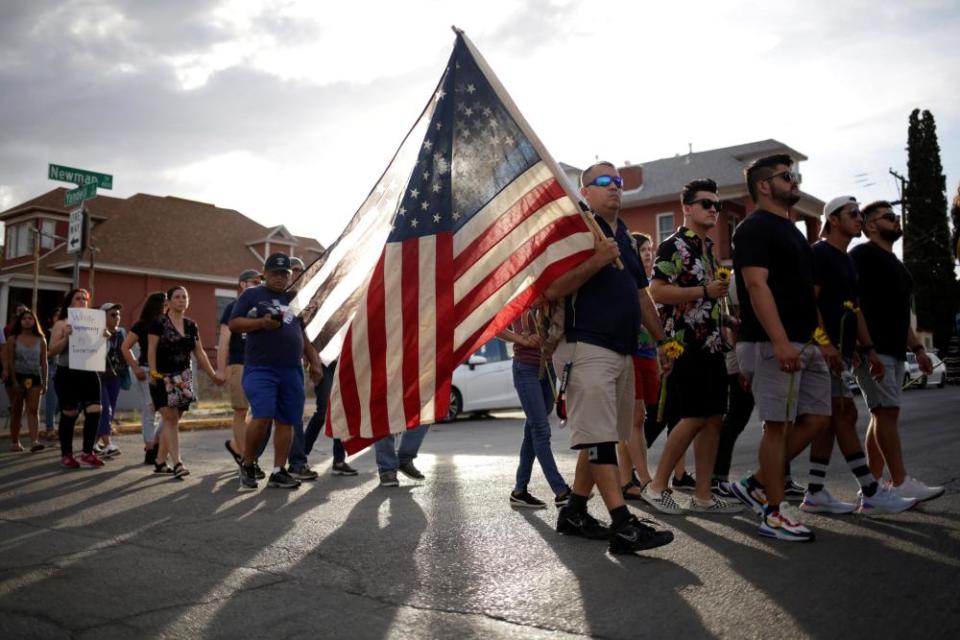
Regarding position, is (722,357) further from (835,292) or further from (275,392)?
(275,392)

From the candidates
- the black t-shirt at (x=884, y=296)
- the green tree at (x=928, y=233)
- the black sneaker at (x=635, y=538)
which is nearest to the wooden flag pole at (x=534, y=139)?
the black sneaker at (x=635, y=538)

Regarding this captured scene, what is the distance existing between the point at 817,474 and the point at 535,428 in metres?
2.00

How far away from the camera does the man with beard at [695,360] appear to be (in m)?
5.78

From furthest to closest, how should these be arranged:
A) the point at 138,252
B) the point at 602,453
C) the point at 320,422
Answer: the point at 138,252 < the point at 320,422 < the point at 602,453

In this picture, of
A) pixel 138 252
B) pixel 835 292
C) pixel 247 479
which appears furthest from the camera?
pixel 138 252

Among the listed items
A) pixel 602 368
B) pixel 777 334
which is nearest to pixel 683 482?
pixel 777 334

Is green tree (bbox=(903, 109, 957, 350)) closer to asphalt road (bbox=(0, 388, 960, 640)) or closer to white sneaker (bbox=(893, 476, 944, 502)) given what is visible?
white sneaker (bbox=(893, 476, 944, 502))

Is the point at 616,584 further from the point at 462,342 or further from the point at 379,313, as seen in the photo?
the point at 379,313

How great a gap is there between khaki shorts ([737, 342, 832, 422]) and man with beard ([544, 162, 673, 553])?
2.54 ft

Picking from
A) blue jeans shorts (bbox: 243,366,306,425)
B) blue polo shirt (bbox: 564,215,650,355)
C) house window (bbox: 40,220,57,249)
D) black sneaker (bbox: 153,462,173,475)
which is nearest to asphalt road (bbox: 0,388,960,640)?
blue jeans shorts (bbox: 243,366,306,425)

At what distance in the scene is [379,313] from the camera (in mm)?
4910

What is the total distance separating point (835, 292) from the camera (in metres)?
5.89

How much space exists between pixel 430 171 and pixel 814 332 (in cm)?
247

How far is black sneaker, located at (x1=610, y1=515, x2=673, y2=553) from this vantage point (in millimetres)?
4375
